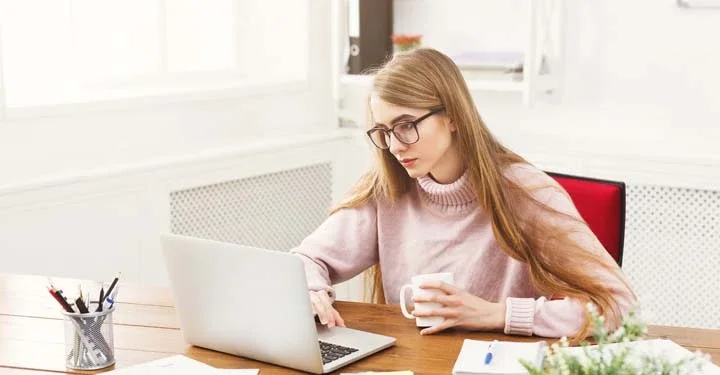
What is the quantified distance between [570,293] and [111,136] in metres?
1.71

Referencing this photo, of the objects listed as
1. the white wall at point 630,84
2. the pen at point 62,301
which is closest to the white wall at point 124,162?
the white wall at point 630,84

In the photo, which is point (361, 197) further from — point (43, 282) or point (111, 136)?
point (111, 136)

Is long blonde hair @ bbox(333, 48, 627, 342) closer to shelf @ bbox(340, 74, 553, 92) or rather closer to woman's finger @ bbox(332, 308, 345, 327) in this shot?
woman's finger @ bbox(332, 308, 345, 327)

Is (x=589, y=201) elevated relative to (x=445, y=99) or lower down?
lower down

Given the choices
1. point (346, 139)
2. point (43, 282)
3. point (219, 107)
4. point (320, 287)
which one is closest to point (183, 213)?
point (219, 107)

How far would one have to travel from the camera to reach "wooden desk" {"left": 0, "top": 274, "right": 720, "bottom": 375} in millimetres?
1778

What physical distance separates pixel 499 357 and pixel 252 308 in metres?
0.41

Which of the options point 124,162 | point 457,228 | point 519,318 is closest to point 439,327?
point 519,318

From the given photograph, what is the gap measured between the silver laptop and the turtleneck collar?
40 cm

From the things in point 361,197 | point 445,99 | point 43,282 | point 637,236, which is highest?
point 445,99

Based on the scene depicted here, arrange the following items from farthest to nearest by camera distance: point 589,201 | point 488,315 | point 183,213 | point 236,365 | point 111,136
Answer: point 183,213 → point 111,136 → point 589,201 → point 488,315 → point 236,365

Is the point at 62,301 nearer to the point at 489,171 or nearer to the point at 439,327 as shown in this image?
the point at 439,327

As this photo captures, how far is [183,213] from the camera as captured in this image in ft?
11.3

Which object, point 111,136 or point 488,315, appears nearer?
point 488,315
